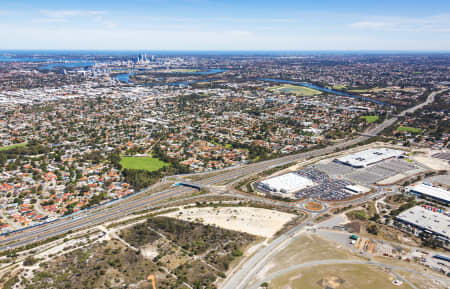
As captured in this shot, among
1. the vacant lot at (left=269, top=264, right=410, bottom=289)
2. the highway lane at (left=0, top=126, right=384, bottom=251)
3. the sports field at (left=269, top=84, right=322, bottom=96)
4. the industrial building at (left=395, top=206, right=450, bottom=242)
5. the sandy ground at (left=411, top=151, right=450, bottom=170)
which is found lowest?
the vacant lot at (left=269, top=264, right=410, bottom=289)

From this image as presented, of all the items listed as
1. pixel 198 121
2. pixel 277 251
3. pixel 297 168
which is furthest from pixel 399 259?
pixel 198 121

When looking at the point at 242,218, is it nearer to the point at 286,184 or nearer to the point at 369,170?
the point at 286,184

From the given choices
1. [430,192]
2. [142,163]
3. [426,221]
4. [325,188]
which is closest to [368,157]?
[430,192]

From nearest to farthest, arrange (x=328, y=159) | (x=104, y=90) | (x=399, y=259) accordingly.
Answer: (x=399, y=259) < (x=328, y=159) < (x=104, y=90)

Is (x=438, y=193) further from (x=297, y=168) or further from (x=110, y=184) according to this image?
(x=110, y=184)

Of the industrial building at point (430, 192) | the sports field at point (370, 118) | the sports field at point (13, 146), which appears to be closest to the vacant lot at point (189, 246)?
the industrial building at point (430, 192)

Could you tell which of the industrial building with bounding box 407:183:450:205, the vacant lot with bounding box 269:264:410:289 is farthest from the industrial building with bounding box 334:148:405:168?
the vacant lot with bounding box 269:264:410:289

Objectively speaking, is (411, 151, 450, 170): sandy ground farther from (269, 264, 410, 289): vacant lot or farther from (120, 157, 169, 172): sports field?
(120, 157, 169, 172): sports field
